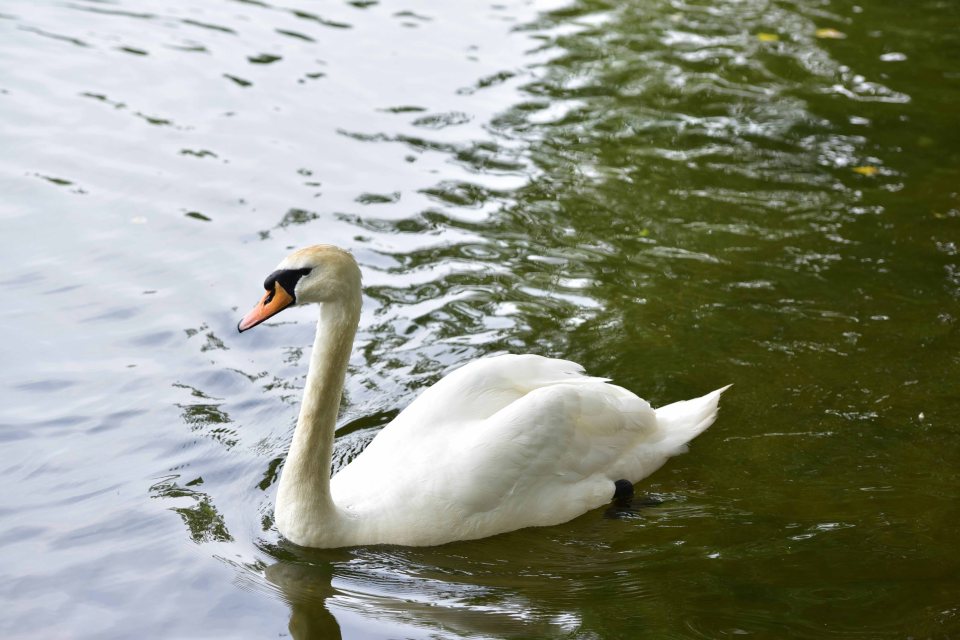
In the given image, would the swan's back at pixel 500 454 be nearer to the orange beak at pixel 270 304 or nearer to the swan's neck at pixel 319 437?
the swan's neck at pixel 319 437

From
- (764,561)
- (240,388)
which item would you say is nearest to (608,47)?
(240,388)

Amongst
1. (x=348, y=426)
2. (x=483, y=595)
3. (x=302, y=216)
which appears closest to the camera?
(x=483, y=595)

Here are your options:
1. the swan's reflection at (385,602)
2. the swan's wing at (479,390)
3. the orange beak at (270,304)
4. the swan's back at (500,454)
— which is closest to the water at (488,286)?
the swan's reflection at (385,602)

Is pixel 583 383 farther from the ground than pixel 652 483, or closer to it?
farther from the ground

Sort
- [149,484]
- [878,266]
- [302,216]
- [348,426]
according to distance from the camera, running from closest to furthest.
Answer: [149,484]
[348,426]
[878,266]
[302,216]

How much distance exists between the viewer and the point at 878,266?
8906mm

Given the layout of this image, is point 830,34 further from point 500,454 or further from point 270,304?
point 270,304

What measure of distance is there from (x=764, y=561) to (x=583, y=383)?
126cm

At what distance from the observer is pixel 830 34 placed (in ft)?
45.2

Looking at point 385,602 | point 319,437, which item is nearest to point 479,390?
point 319,437

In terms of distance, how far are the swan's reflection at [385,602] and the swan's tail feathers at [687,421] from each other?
151cm

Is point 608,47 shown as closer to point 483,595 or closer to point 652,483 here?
point 652,483

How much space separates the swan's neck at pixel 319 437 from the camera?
5.88m

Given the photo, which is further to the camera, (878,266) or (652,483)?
(878,266)
